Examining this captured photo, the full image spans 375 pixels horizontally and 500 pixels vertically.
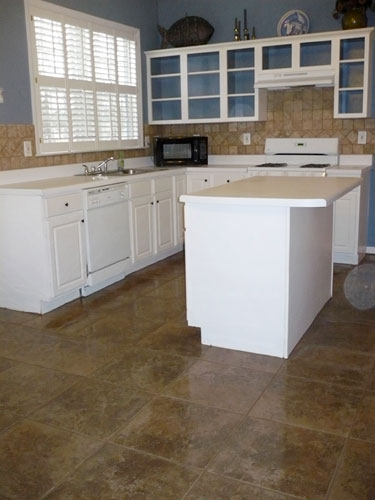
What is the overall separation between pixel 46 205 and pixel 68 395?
150 cm

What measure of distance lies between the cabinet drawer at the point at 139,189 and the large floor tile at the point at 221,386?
2.10m

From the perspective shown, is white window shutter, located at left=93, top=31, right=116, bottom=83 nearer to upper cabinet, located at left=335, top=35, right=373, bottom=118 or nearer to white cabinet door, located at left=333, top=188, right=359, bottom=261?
upper cabinet, located at left=335, top=35, right=373, bottom=118

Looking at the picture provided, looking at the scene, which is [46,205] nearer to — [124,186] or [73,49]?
[124,186]

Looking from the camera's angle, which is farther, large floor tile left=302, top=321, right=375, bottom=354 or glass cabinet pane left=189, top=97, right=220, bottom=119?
glass cabinet pane left=189, top=97, right=220, bottom=119

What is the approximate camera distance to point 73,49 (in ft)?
15.1

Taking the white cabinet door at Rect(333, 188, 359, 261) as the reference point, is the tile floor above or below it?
below

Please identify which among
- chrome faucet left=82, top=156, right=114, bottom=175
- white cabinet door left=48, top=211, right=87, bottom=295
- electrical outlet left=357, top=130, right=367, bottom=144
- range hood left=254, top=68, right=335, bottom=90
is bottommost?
white cabinet door left=48, top=211, right=87, bottom=295

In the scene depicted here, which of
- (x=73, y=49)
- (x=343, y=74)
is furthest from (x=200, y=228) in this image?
(x=343, y=74)

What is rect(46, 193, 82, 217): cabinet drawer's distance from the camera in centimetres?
373

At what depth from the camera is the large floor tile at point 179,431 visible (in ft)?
7.07

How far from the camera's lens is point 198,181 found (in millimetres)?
5527

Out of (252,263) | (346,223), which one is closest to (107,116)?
(346,223)

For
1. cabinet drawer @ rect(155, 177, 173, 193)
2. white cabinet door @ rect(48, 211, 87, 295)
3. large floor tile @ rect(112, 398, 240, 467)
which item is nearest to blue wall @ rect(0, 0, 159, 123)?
white cabinet door @ rect(48, 211, 87, 295)

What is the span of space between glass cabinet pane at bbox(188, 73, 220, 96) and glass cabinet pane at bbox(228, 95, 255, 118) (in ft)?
0.65
